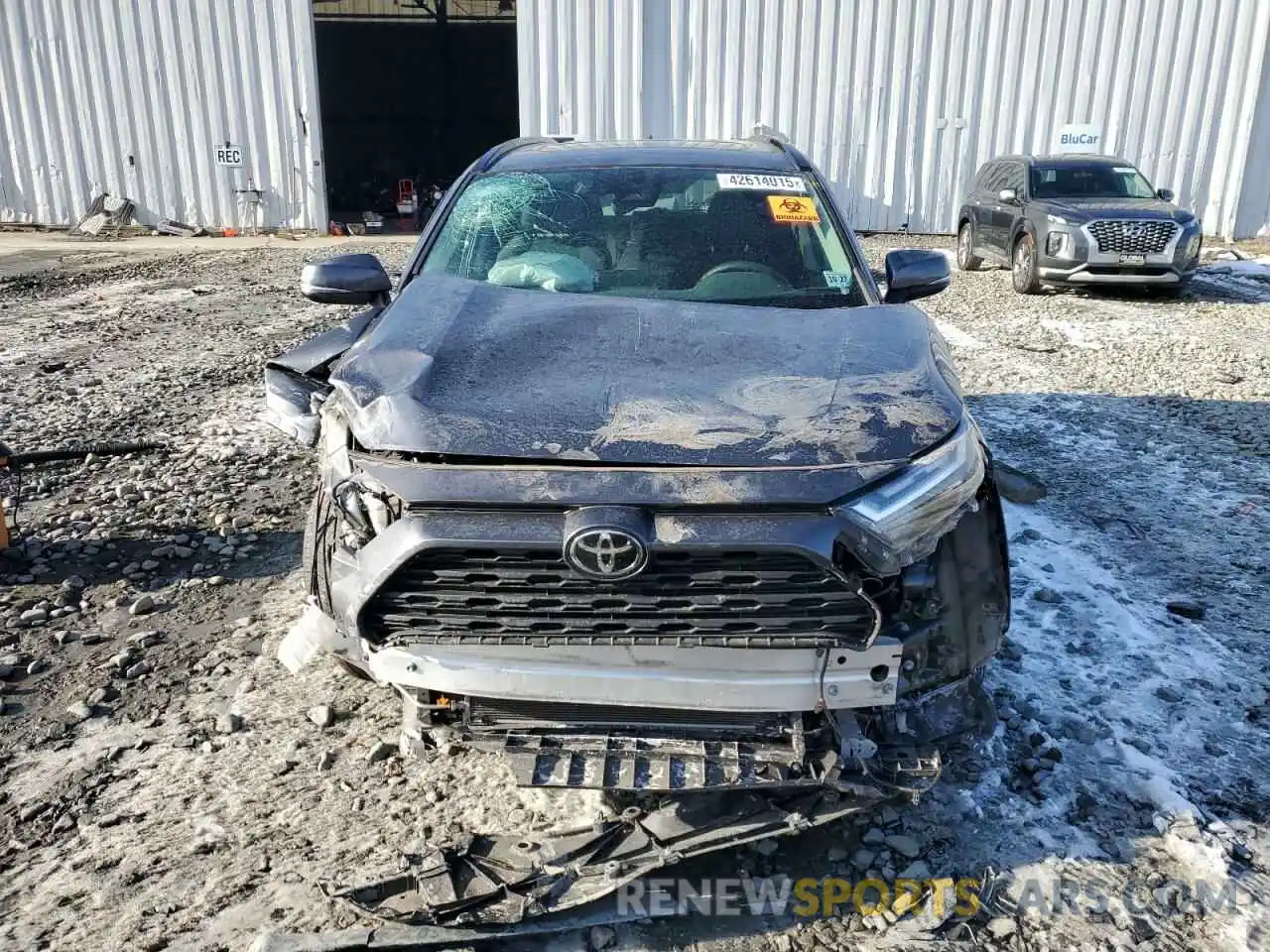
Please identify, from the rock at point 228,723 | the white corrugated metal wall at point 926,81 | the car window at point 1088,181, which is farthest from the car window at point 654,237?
the white corrugated metal wall at point 926,81

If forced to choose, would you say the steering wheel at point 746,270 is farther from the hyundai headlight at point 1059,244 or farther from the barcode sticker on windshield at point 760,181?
the hyundai headlight at point 1059,244

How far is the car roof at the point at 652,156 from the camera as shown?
396 centimetres

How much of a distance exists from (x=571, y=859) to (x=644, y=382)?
121 centimetres

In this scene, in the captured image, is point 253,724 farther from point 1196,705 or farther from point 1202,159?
point 1202,159

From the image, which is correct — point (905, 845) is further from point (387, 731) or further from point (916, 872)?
point (387, 731)

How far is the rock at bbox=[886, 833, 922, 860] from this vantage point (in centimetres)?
250

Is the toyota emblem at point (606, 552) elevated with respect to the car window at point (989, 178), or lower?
lower

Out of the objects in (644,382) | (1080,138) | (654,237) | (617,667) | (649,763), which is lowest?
(649,763)

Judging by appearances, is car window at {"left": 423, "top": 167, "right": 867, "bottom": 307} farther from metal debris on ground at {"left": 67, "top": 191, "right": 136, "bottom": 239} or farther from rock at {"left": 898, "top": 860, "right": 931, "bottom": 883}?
metal debris on ground at {"left": 67, "top": 191, "right": 136, "bottom": 239}

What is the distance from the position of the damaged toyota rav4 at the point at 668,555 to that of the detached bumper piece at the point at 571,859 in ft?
0.23

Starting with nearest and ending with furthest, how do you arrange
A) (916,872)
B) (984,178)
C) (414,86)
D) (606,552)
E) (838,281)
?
(606,552) < (916,872) < (838,281) < (984,178) < (414,86)

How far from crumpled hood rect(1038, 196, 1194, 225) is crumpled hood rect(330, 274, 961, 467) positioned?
8.66 metres

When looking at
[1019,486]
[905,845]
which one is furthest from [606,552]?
[1019,486]

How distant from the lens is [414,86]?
91.9ft
